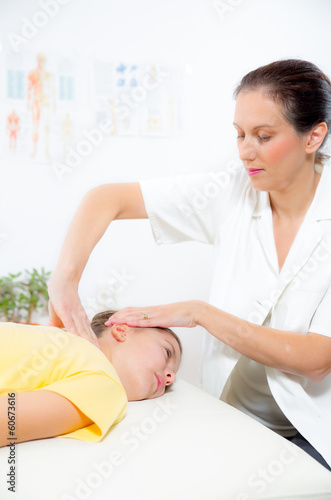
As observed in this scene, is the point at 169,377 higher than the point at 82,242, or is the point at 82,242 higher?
the point at 82,242

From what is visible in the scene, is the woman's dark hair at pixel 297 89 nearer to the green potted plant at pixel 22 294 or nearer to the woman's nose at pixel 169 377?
the woman's nose at pixel 169 377

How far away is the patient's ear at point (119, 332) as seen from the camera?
1.37 meters

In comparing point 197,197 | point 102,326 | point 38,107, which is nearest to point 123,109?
point 38,107

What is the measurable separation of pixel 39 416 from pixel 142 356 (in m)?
0.39

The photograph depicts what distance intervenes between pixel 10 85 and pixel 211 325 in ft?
7.24

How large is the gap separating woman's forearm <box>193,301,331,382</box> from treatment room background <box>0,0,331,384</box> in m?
1.90

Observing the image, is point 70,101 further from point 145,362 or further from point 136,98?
point 145,362

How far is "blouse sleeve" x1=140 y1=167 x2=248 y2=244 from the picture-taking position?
158 centimetres

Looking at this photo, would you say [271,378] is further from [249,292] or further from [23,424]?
[23,424]

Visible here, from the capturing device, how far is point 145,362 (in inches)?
52.2

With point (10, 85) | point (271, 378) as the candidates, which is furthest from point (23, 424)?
point (10, 85)

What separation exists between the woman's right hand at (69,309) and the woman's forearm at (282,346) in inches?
14.2

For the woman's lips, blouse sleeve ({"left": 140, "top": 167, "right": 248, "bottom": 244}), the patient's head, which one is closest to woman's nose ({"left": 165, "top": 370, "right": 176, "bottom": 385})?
the patient's head

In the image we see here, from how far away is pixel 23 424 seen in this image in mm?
974
